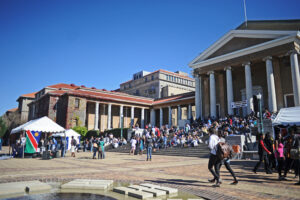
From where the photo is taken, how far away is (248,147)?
1549cm

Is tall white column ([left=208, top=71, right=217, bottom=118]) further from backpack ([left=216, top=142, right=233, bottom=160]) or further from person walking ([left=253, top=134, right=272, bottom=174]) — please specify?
backpack ([left=216, top=142, right=233, bottom=160])

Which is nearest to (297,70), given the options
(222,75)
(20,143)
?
(222,75)

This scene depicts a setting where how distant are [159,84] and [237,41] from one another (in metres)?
31.9

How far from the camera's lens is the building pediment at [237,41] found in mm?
24906

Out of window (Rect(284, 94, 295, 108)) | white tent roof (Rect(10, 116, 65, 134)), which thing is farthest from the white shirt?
window (Rect(284, 94, 295, 108))

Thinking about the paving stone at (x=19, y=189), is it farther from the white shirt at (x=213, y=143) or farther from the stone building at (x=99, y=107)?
the stone building at (x=99, y=107)

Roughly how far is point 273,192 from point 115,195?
3874 mm

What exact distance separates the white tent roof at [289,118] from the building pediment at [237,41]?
12859 mm

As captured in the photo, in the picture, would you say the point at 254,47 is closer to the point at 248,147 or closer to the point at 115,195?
the point at 248,147

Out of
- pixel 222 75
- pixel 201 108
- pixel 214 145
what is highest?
pixel 222 75

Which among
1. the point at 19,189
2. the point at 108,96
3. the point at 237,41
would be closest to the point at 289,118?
the point at 19,189

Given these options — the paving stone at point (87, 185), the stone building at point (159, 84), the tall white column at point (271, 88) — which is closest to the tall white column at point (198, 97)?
the tall white column at point (271, 88)

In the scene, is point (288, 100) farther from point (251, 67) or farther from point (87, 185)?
point (87, 185)

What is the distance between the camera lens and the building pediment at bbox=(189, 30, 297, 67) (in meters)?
24.9
